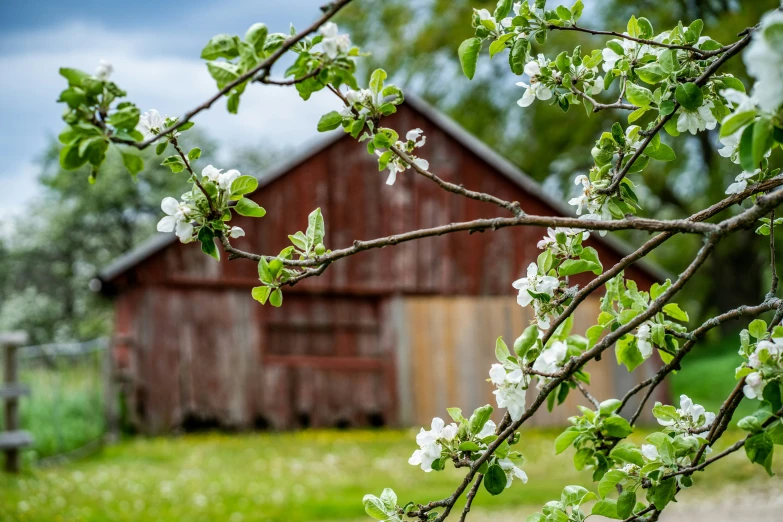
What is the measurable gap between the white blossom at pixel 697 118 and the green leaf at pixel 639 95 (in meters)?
0.07

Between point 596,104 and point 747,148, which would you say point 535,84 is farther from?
point 747,148

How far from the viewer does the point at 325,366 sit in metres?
11.5

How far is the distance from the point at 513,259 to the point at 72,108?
11215mm

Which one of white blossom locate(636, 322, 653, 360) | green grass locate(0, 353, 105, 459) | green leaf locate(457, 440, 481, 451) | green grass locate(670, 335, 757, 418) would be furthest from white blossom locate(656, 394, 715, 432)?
green grass locate(670, 335, 757, 418)

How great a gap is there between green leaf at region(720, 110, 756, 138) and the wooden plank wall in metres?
10.7

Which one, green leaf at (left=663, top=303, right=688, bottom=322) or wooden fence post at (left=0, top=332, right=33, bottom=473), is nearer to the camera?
green leaf at (left=663, top=303, right=688, bottom=322)

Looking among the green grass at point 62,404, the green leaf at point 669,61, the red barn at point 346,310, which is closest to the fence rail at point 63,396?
the green grass at point 62,404

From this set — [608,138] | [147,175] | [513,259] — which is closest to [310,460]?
[513,259]

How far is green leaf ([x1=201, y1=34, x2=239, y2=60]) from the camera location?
3.63ft

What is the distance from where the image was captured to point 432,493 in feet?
21.6

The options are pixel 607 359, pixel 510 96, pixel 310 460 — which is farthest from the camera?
pixel 510 96

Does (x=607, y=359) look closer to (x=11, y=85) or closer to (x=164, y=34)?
(x=11, y=85)

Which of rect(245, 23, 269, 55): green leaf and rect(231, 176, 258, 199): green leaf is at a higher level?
rect(245, 23, 269, 55): green leaf

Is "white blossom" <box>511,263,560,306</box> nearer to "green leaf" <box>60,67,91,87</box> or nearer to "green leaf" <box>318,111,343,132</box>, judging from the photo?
"green leaf" <box>318,111,343,132</box>
